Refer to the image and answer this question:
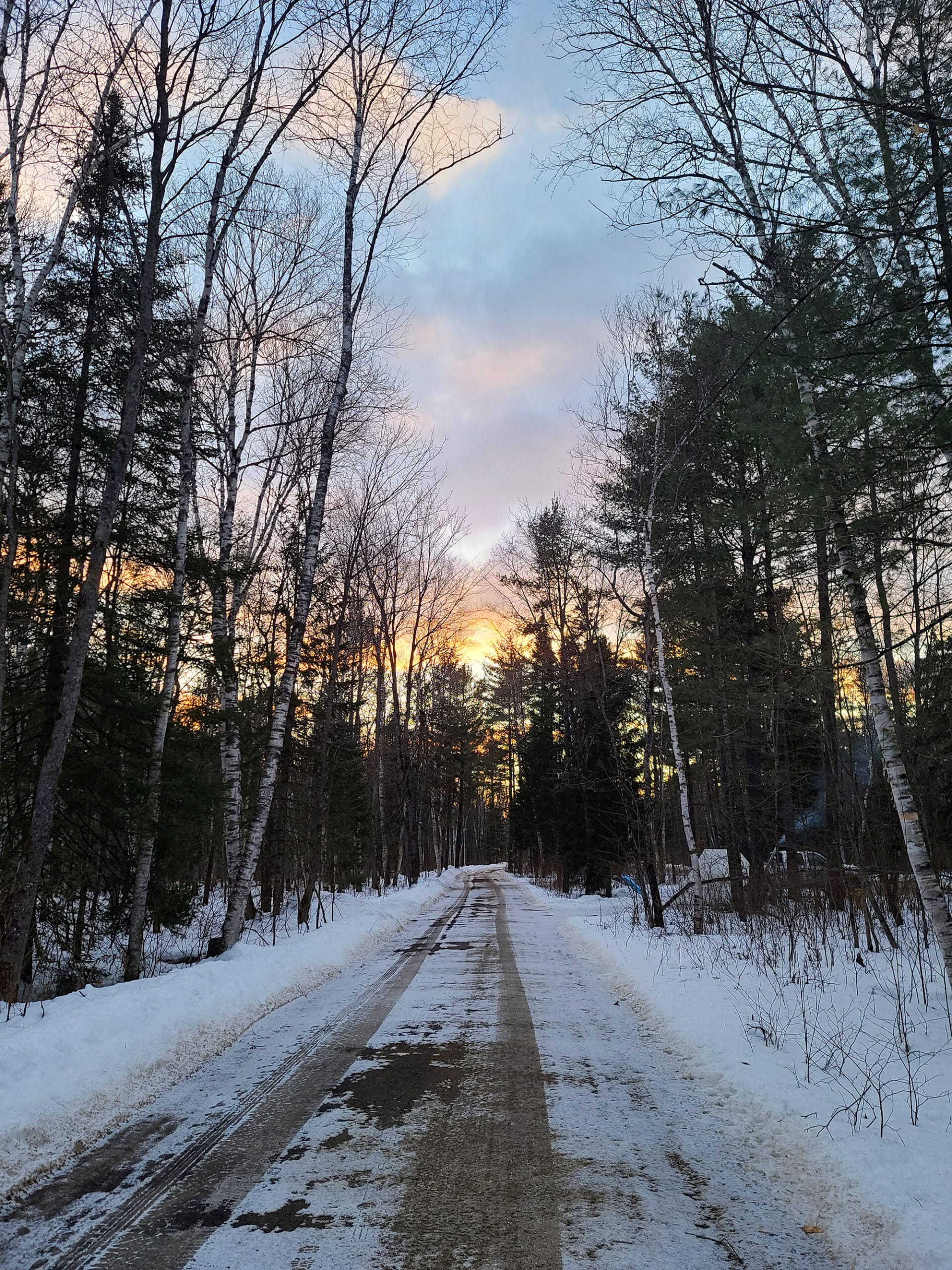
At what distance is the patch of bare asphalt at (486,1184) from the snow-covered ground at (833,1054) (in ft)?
4.36

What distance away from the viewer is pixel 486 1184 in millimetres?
3570

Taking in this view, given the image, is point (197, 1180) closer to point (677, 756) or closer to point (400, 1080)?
point (400, 1080)

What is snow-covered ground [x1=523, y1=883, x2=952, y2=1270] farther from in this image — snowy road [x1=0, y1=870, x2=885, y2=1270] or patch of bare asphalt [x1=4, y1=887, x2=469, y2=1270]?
patch of bare asphalt [x1=4, y1=887, x2=469, y2=1270]

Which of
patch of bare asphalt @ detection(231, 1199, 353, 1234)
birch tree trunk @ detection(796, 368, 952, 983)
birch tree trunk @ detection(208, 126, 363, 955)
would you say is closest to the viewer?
patch of bare asphalt @ detection(231, 1199, 353, 1234)

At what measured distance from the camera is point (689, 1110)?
4.68 meters

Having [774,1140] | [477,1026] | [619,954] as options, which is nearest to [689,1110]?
[774,1140]

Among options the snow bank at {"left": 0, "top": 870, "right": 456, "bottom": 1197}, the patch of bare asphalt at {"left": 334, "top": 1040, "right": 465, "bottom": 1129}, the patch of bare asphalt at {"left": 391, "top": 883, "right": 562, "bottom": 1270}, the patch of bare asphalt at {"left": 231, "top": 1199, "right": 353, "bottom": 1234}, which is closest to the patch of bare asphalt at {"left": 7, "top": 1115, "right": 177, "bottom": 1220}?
the snow bank at {"left": 0, "top": 870, "right": 456, "bottom": 1197}

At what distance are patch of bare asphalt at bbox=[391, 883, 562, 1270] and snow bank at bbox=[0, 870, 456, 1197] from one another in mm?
2026

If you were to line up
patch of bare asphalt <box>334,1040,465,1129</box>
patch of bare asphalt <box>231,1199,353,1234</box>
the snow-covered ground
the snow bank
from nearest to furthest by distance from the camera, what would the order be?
patch of bare asphalt <box>231,1199,353,1234</box>, the snow-covered ground, the snow bank, patch of bare asphalt <box>334,1040,465,1129</box>

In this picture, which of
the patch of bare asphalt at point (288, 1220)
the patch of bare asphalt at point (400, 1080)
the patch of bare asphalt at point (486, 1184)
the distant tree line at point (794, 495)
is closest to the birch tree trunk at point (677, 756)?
the distant tree line at point (794, 495)

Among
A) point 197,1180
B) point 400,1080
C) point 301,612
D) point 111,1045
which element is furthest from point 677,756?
point 197,1180

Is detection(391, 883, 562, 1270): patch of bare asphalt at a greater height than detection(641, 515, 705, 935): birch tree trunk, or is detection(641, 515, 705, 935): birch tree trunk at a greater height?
detection(641, 515, 705, 935): birch tree trunk

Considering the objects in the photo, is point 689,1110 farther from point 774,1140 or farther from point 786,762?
point 786,762

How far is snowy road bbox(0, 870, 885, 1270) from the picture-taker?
3.00 meters
